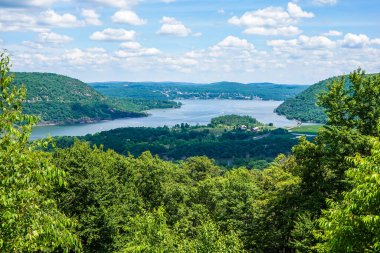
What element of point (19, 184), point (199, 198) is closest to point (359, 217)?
point (19, 184)

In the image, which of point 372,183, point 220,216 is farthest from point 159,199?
point 372,183

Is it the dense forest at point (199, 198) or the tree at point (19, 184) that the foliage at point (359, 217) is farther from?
the tree at point (19, 184)

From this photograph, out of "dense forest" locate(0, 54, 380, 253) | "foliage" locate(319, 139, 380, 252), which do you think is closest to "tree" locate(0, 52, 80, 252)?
"dense forest" locate(0, 54, 380, 253)

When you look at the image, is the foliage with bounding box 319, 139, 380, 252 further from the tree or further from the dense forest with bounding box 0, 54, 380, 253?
the tree

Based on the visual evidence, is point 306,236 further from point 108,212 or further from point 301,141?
point 108,212

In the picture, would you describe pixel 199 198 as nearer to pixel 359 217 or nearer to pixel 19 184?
pixel 359 217

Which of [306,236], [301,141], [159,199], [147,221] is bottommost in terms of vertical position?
[159,199]

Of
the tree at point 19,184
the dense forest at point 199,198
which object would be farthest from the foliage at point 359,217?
the tree at point 19,184
